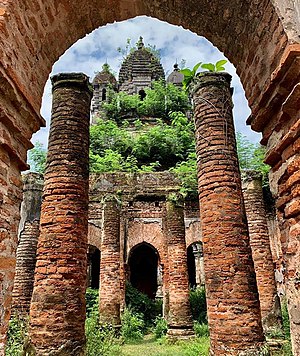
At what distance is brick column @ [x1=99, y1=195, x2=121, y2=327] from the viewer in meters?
11.2

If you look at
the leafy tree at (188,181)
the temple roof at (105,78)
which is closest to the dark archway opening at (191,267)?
the leafy tree at (188,181)

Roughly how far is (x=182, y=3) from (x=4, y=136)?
2249 mm

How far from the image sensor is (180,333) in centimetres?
1122

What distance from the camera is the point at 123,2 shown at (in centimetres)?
381

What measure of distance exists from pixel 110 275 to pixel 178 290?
2.20m

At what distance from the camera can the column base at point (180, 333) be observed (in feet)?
36.6

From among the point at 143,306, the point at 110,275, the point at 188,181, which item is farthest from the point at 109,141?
the point at 110,275

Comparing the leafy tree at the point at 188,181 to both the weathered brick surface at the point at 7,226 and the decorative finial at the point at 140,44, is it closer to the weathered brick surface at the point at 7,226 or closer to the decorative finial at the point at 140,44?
the weathered brick surface at the point at 7,226

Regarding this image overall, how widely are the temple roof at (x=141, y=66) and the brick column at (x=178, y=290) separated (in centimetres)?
2361

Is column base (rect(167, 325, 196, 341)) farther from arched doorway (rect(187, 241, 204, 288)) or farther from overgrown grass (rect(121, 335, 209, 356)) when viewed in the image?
arched doorway (rect(187, 241, 204, 288))

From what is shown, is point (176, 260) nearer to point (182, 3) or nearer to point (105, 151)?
point (182, 3)

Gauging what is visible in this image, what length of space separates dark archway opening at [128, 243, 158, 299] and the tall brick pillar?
15.3m

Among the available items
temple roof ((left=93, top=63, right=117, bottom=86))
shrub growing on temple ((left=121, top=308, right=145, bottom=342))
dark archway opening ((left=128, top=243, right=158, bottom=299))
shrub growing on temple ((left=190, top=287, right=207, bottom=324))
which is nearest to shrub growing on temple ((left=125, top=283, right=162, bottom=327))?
shrub growing on temple ((left=121, top=308, right=145, bottom=342))

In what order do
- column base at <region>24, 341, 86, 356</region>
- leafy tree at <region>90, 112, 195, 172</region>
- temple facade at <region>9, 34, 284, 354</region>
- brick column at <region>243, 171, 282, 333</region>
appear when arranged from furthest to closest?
1. leafy tree at <region>90, 112, 195, 172</region>
2. brick column at <region>243, 171, 282, 333</region>
3. temple facade at <region>9, 34, 284, 354</region>
4. column base at <region>24, 341, 86, 356</region>
